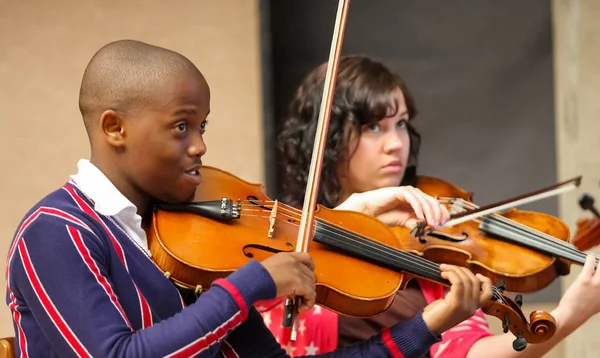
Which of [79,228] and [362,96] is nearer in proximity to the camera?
[79,228]

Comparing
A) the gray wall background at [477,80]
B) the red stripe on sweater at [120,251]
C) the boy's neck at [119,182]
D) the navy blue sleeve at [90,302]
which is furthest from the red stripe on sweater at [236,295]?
the gray wall background at [477,80]

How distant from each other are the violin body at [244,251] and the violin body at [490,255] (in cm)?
19

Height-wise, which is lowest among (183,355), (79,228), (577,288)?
(577,288)

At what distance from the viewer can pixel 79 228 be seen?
115 cm

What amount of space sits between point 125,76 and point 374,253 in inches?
19.9

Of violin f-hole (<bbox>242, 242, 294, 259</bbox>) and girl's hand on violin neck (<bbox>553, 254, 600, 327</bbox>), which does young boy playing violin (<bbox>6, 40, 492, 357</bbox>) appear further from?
girl's hand on violin neck (<bbox>553, 254, 600, 327</bbox>)

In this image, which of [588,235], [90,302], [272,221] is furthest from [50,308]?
[588,235]

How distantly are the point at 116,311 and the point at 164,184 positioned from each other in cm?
24

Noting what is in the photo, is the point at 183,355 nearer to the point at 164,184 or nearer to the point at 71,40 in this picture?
the point at 164,184

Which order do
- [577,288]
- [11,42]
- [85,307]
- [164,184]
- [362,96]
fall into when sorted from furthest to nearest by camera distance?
[11,42]
[362,96]
[577,288]
[164,184]
[85,307]

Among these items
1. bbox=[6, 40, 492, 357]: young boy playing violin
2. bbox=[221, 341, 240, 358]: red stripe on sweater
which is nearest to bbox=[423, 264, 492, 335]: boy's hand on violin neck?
bbox=[6, 40, 492, 357]: young boy playing violin

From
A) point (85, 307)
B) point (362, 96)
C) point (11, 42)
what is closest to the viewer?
point (85, 307)

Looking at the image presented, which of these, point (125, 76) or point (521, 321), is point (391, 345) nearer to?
point (521, 321)

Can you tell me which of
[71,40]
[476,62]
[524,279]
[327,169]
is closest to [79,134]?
[71,40]
